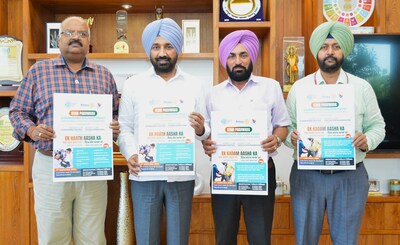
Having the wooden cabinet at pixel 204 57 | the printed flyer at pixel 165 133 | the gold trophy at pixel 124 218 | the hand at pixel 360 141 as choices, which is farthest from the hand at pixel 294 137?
the gold trophy at pixel 124 218

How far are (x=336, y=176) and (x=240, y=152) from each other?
50cm

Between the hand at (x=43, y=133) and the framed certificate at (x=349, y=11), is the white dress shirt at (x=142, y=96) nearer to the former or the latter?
the hand at (x=43, y=133)

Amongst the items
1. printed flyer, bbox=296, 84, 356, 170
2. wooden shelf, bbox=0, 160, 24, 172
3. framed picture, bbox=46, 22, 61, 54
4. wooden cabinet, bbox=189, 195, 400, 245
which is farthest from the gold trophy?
printed flyer, bbox=296, 84, 356, 170

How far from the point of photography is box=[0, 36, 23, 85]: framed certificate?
9.61ft

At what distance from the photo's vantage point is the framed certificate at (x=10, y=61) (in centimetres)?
293

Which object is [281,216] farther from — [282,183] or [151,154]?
[151,154]

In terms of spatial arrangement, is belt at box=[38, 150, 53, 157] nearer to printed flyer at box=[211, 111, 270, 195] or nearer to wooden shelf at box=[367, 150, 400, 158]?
printed flyer at box=[211, 111, 270, 195]

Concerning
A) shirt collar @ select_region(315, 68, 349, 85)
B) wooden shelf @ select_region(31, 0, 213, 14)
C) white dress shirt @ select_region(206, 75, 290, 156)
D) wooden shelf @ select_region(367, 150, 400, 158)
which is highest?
wooden shelf @ select_region(31, 0, 213, 14)

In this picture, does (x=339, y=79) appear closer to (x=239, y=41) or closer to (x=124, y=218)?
(x=239, y=41)

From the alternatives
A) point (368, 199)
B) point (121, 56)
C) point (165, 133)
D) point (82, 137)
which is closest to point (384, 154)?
point (368, 199)

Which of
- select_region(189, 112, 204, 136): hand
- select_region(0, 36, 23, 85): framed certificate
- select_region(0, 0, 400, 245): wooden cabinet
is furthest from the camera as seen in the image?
select_region(0, 36, 23, 85): framed certificate

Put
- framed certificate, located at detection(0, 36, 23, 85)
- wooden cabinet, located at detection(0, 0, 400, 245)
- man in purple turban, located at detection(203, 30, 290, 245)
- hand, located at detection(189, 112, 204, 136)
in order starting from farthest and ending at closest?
framed certificate, located at detection(0, 36, 23, 85)
wooden cabinet, located at detection(0, 0, 400, 245)
man in purple turban, located at detection(203, 30, 290, 245)
hand, located at detection(189, 112, 204, 136)

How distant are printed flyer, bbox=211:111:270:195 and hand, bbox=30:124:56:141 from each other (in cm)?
78

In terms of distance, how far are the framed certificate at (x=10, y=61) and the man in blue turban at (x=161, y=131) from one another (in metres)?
1.35
